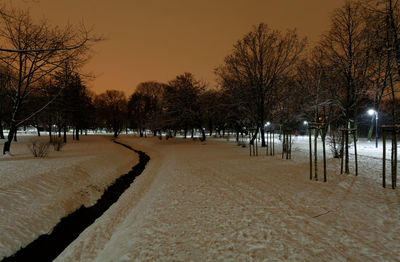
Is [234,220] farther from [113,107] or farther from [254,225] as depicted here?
[113,107]

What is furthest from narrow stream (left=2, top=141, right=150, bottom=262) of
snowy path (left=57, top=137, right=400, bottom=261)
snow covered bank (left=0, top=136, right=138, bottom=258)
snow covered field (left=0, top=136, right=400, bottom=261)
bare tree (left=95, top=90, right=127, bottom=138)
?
bare tree (left=95, top=90, right=127, bottom=138)

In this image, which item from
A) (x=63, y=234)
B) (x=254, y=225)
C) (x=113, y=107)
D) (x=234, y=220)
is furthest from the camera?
(x=113, y=107)

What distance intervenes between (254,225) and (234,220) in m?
0.50

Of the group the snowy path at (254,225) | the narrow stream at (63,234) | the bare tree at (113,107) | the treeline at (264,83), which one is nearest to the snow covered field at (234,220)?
the snowy path at (254,225)

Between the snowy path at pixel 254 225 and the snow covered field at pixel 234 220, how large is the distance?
2 cm

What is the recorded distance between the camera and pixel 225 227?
435 centimetres

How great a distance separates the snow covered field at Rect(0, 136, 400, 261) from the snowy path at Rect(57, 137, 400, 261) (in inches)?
0.7

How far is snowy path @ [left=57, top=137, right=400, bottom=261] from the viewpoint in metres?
3.47

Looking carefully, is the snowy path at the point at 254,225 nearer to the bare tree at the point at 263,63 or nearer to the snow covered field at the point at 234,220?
the snow covered field at the point at 234,220

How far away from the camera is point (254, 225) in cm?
436

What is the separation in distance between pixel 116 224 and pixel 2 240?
262cm

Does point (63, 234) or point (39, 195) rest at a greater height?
point (39, 195)

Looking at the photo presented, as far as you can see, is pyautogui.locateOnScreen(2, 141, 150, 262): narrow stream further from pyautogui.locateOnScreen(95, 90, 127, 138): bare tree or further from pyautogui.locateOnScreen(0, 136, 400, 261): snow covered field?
pyautogui.locateOnScreen(95, 90, 127, 138): bare tree

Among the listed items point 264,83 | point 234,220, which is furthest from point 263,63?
point 234,220
